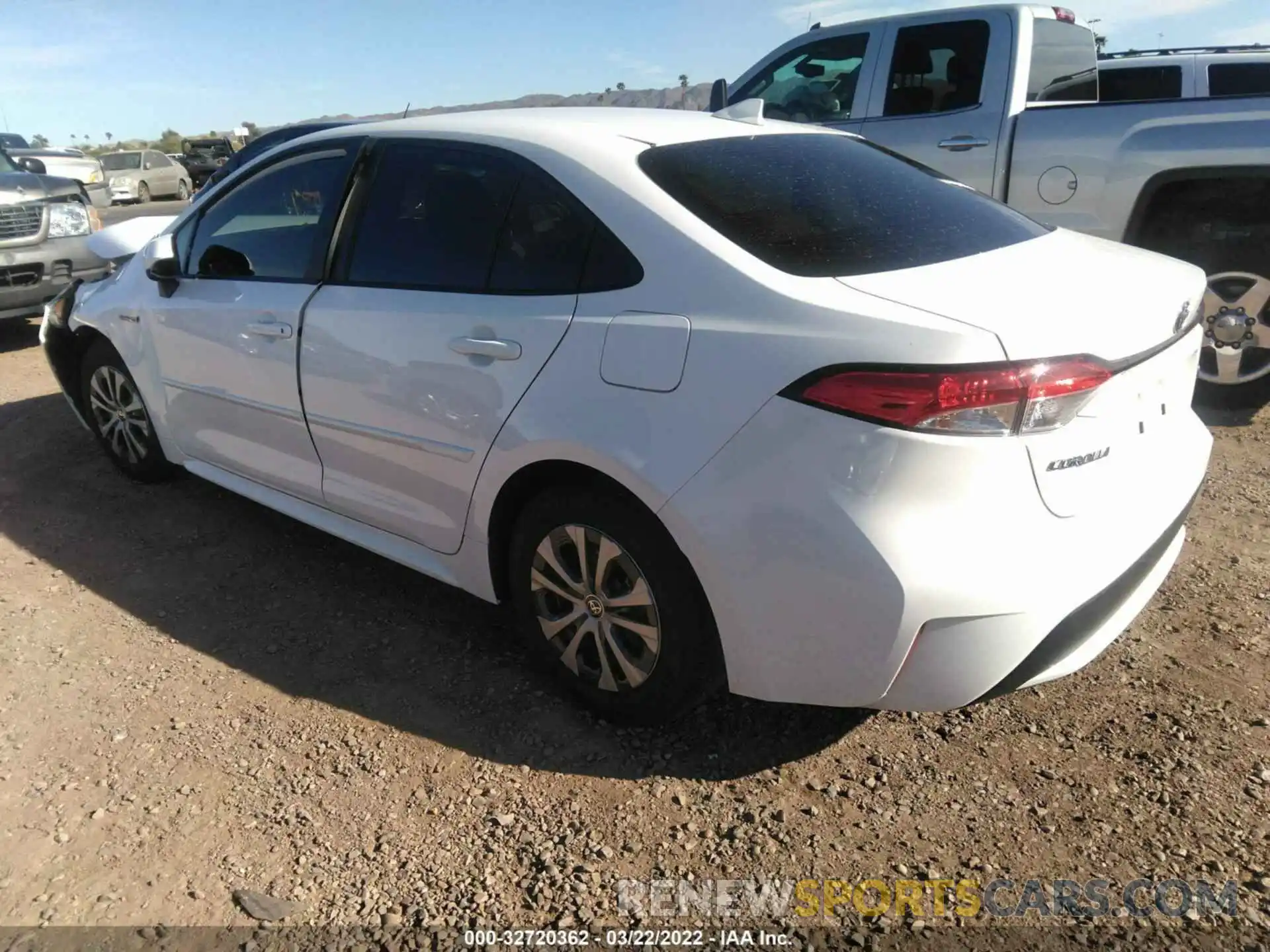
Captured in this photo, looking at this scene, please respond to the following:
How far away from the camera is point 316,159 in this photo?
3.42 meters

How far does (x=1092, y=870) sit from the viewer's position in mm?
2141

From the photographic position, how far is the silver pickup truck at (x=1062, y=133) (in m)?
4.65

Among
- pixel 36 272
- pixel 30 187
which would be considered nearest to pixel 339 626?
pixel 36 272

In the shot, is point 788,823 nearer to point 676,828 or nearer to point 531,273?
point 676,828

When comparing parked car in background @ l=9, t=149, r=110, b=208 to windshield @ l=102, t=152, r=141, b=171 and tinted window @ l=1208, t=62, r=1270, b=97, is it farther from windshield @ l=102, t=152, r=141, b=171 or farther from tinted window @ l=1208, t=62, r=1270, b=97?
tinted window @ l=1208, t=62, r=1270, b=97

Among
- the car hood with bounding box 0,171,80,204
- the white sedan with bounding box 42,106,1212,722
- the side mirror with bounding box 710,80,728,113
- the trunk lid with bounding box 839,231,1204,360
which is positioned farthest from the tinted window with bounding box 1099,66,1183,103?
the car hood with bounding box 0,171,80,204

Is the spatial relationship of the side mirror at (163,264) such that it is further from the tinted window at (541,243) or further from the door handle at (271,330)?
the tinted window at (541,243)

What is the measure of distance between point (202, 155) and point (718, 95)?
92.2 feet

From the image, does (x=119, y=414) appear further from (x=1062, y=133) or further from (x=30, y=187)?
(x=1062, y=133)

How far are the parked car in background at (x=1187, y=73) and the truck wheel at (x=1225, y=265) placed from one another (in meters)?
2.81

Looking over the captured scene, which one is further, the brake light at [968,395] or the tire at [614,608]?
the tire at [614,608]

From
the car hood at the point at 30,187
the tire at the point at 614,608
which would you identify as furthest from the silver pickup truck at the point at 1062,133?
the car hood at the point at 30,187

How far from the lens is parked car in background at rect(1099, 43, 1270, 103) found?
7.17 metres

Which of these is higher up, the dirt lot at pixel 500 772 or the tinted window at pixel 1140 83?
the tinted window at pixel 1140 83
